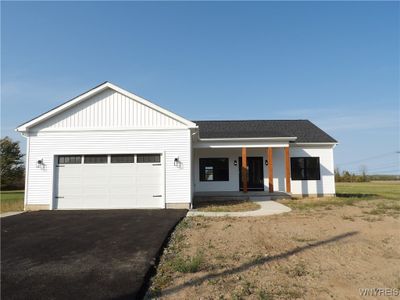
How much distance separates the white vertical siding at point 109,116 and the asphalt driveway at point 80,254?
4.34 metres

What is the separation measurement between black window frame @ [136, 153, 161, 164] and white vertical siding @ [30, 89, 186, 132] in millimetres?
1270

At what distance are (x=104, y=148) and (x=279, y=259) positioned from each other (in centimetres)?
1011

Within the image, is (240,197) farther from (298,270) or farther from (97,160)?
(298,270)

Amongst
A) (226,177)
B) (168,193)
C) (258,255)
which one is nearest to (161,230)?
(258,255)

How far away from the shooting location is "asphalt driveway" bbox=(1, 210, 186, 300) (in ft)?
16.9

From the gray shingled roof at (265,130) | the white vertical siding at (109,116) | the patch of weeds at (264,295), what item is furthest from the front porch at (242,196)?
the patch of weeds at (264,295)

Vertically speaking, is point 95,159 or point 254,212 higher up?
point 95,159

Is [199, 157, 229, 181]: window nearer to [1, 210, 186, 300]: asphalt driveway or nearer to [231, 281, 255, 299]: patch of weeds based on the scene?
[1, 210, 186, 300]: asphalt driveway

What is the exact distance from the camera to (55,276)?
18.7 feet

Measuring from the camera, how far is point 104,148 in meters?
14.8

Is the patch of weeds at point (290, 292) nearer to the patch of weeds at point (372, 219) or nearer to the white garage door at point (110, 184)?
the patch of weeds at point (372, 219)

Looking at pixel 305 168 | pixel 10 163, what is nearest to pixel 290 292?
pixel 305 168

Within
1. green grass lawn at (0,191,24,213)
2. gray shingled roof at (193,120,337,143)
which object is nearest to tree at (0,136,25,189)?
green grass lawn at (0,191,24,213)

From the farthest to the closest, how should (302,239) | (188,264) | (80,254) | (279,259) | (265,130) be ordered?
(265,130) → (302,239) → (80,254) → (279,259) → (188,264)
